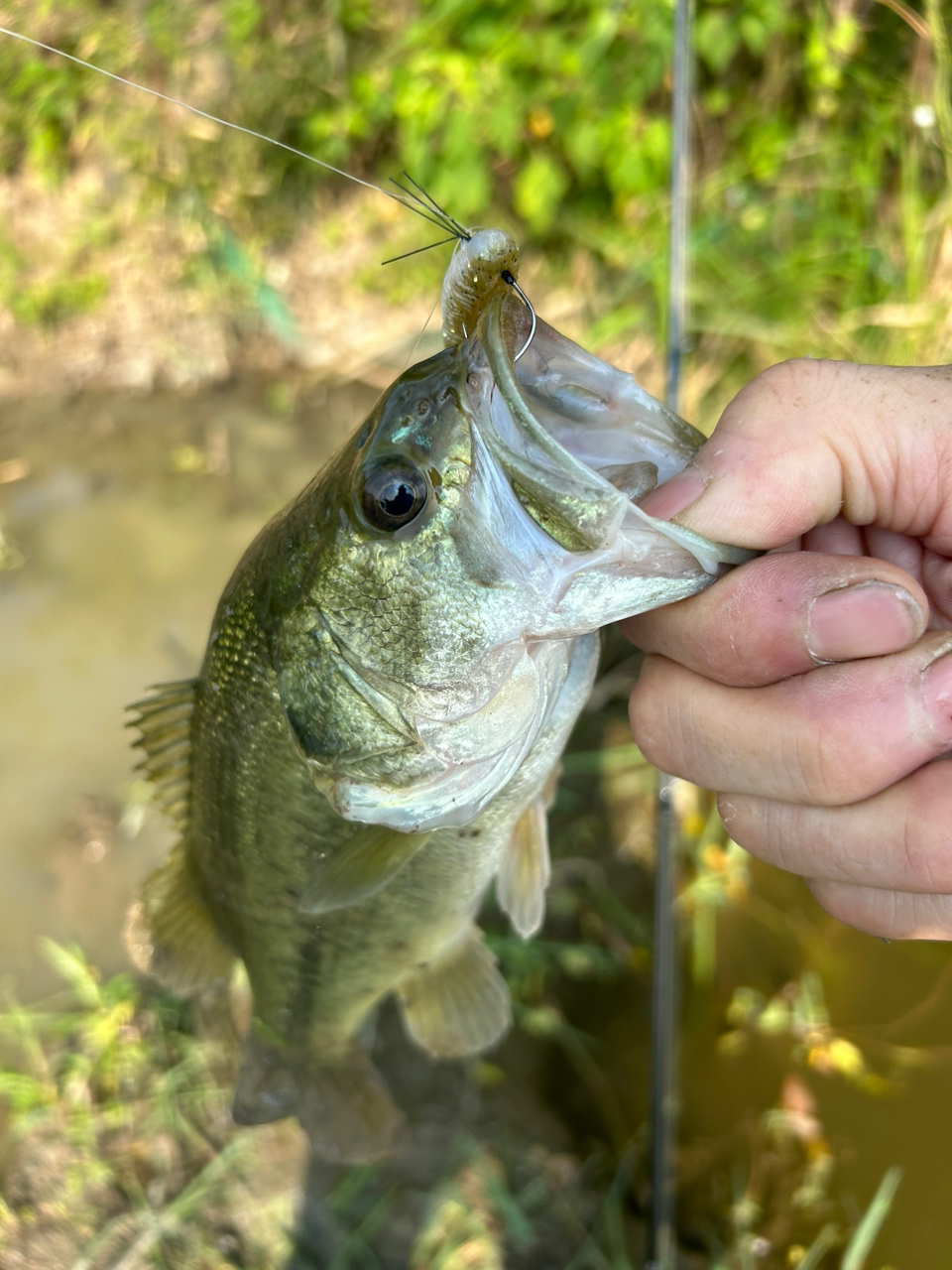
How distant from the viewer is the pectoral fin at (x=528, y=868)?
1481 mm

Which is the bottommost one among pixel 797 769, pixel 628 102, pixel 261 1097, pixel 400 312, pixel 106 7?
pixel 261 1097

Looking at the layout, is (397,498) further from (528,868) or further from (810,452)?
(528,868)

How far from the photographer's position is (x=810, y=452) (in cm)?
108

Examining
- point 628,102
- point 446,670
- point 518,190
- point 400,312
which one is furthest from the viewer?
point 400,312

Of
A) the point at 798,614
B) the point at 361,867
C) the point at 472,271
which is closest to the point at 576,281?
the point at 472,271

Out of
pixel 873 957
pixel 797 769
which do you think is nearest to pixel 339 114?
pixel 797 769

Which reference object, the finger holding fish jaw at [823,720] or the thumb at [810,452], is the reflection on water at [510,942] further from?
the thumb at [810,452]

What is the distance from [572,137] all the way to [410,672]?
10.4 feet

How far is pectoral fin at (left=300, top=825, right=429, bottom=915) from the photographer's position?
1.26 meters

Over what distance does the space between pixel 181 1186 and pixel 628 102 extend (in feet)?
13.9

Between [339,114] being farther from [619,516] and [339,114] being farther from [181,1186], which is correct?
[181,1186]

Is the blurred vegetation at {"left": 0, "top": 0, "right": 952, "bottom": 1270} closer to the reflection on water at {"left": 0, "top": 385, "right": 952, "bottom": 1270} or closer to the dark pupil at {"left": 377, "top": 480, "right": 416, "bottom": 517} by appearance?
the reflection on water at {"left": 0, "top": 385, "right": 952, "bottom": 1270}

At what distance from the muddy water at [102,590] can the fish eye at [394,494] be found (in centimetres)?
241

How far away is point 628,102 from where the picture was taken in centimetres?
329
